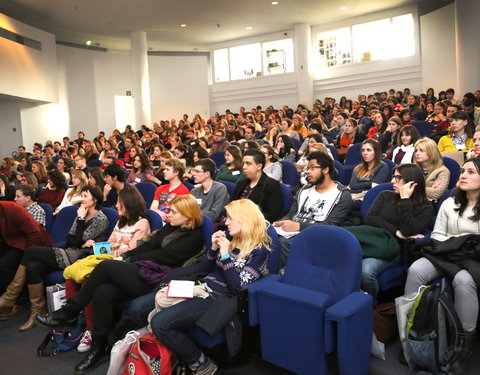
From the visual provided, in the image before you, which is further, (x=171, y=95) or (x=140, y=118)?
(x=171, y=95)

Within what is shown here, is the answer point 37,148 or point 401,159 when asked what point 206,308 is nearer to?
point 401,159

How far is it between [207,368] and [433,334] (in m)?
1.30

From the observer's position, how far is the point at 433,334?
7.90 feet

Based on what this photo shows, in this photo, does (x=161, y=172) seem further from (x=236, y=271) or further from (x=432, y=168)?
(x=236, y=271)

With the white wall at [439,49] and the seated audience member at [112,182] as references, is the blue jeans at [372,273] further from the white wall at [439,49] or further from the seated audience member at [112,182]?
the white wall at [439,49]

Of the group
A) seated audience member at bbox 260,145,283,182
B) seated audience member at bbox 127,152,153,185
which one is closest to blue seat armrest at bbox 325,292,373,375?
seated audience member at bbox 260,145,283,182

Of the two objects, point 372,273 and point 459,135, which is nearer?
point 372,273

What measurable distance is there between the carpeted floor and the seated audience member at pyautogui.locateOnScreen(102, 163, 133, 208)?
1.75m

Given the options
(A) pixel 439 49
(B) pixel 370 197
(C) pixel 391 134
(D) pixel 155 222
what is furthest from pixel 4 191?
(A) pixel 439 49

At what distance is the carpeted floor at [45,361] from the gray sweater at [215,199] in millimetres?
1621

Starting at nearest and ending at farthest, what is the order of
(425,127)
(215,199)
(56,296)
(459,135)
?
(56,296)
(215,199)
(459,135)
(425,127)

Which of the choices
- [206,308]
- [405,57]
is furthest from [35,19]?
[206,308]

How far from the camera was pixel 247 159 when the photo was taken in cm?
414

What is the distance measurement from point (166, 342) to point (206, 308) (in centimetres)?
30
